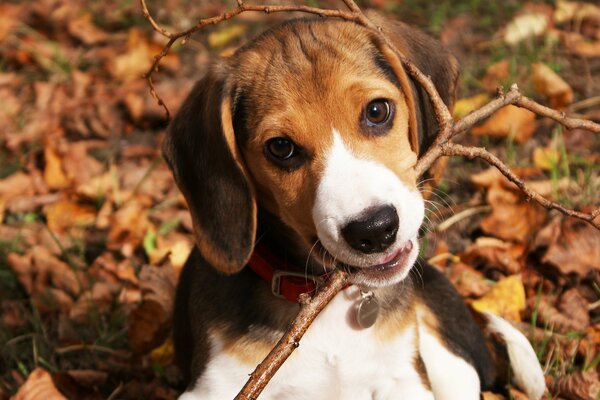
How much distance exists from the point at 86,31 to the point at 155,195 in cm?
259

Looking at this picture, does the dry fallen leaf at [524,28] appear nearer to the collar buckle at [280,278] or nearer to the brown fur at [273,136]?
the brown fur at [273,136]

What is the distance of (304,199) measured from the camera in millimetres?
2912

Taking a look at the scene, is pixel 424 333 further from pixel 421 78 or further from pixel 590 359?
pixel 421 78

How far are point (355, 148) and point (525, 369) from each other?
1343 mm

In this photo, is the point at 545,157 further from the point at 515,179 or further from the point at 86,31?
the point at 86,31

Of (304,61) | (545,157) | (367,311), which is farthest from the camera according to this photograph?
(545,157)

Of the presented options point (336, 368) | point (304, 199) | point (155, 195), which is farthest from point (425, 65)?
point (155, 195)

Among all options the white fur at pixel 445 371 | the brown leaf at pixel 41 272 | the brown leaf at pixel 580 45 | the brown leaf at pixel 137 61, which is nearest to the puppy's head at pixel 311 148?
the white fur at pixel 445 371

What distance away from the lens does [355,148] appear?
113 inches

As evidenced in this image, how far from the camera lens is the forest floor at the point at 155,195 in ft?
13.4

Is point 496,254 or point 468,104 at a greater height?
point 468,104

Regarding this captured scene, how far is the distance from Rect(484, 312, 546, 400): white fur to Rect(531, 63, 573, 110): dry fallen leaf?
6.90 ft

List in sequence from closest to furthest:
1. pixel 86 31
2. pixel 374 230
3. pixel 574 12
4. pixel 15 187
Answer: pixel 374 230 → pixel 15 187 → pixel 574 12 → pixel 86 31

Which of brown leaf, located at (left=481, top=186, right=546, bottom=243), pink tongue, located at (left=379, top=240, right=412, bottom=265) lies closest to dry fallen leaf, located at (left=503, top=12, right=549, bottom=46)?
brown leaf, located at (left=481, top=186, right=546, bottom=243)
